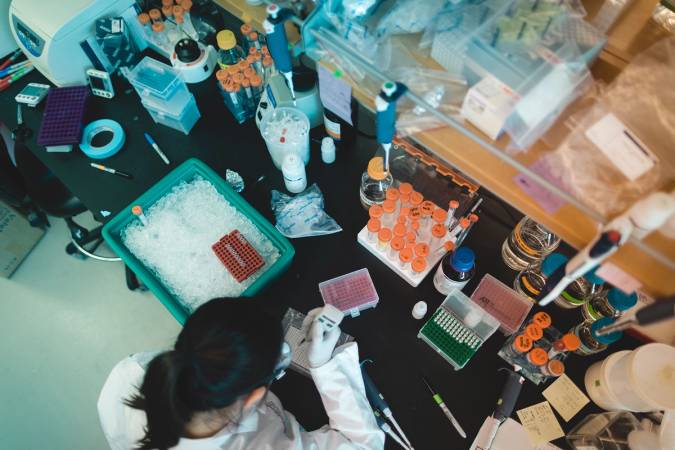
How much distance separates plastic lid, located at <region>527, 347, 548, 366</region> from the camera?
1.14 m

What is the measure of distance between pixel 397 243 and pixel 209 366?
2.04 feet

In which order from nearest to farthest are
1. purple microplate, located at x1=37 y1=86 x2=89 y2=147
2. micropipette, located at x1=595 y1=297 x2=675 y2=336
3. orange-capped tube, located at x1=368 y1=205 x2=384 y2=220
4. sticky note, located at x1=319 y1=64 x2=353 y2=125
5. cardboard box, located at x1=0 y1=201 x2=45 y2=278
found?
micropipette, located at x1=595 y1=297 x2=675 y2=336 < sticky note, located at x1=319 y1=64 x2=353 y2=125 < orange-capped tube, located at x1=368 y1=205 x2=384 y2=220 < purple microplate, located at x1=37 y1=86 x2=89 y2=147 < cardboard box, located at x1=0 y1=201 x2=45 y2=278

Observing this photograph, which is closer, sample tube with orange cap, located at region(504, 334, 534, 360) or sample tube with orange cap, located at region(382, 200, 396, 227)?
sample tube with orange cap, located at region(504, 334, 534, 360)

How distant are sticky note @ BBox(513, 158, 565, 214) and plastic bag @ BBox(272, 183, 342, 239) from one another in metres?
0.74

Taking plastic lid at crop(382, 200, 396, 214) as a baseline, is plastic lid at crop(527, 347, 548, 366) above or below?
below

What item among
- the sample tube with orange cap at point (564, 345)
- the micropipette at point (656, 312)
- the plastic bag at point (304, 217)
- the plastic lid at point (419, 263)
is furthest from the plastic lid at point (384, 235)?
the micropipette at point (656, 312)

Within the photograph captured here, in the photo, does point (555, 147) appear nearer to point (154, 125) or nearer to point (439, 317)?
point (439, 317)

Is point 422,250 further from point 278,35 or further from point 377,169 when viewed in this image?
point 278,35

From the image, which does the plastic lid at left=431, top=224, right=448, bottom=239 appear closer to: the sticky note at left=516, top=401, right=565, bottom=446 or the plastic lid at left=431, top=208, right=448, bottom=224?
the plastic lid at left=431, top=208, right=448, bottom=224

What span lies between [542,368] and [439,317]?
1.00 ft

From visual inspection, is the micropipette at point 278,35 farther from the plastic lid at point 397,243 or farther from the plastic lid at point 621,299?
the plastic lid at point 621,299

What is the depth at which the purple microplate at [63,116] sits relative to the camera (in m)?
1.54

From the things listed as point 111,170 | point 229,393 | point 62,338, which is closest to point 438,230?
point 229,393

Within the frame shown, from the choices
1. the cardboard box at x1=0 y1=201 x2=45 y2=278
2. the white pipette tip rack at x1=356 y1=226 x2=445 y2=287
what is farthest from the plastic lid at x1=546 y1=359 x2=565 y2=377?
the cardboard box at x1=0 y1=201 x2=45 y2=278
